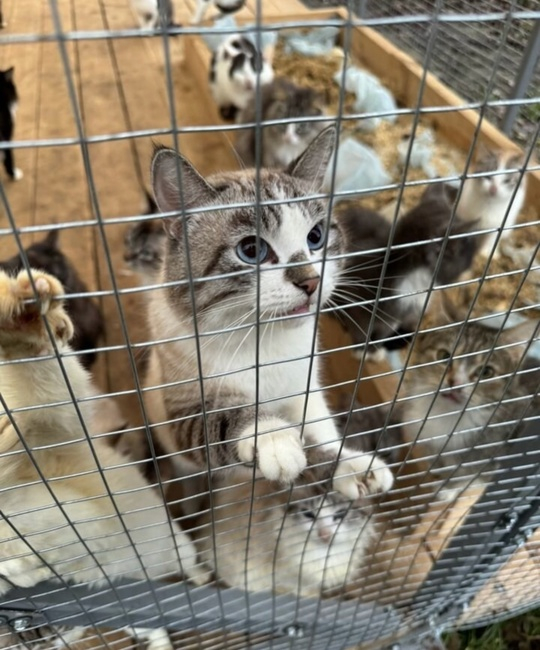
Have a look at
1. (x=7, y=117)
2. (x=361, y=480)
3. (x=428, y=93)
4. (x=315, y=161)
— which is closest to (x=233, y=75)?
(x=428, y=93)

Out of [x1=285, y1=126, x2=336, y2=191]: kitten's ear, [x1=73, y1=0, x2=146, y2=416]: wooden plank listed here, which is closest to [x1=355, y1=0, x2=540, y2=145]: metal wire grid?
[x1=285, y1=126, x2=336, y2=191]: kitten's ear

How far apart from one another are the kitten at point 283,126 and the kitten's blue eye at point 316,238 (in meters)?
1.50

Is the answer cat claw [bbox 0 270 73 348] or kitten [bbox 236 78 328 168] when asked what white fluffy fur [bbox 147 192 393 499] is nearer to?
cat claw [bbox 0 270 73 348]

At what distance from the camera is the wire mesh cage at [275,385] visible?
0.58 m

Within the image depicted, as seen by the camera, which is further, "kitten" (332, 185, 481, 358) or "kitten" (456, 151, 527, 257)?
"kitten" (456, 151, 527, 257)

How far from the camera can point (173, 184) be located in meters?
0.80

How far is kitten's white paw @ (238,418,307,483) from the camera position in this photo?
0.74 meters

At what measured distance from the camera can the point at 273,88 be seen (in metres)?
2.48

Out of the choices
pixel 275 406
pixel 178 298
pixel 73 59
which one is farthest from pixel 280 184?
pixel 73 59

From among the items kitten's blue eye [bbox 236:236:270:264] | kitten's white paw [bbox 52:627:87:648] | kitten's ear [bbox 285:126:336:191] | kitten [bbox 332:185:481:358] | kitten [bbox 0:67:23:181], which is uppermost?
kitten [bbox 0:67:23:181]

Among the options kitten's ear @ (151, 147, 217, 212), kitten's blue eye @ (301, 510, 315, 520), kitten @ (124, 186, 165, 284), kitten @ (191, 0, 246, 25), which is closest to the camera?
kitten's ear @ (151, 147, 217, 212)

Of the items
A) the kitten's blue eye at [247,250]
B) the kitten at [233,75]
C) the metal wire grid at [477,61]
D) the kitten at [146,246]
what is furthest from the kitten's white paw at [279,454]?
the kitten at [233,75]

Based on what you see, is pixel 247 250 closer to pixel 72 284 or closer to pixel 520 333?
pixel 520 333

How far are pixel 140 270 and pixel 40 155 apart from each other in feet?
3.56
